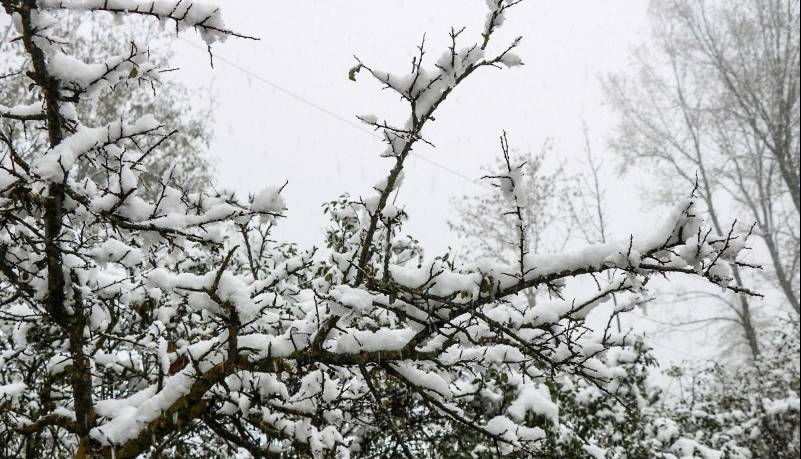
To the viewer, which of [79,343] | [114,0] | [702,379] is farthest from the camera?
[702,379]

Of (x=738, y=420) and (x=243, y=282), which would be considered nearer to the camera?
(x=243, y=282)

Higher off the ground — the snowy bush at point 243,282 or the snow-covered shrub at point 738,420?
the snow-covered shrub at point 738,420

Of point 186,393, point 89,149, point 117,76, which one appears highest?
point 117,76

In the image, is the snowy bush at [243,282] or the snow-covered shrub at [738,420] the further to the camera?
the snow-covered shrub at [738,420]

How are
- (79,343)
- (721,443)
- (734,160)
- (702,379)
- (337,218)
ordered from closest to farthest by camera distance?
1. (79,343)
2. (337,218)
3. (721,443)
4. (702,379)
5. (734,160)

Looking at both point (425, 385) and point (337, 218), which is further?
point (337, 218)

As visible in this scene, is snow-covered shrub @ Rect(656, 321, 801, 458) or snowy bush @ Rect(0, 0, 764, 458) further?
snow-covered shrub @ Rect(656, 321, 801, 458)

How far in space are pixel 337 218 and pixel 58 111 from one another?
399 centimetres

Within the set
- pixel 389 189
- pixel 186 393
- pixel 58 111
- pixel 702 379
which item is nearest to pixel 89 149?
pixel 58 111

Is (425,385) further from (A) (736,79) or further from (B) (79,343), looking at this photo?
(A) (736,79)

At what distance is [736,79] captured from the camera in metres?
12.9

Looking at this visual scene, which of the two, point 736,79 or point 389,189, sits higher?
point 736,79

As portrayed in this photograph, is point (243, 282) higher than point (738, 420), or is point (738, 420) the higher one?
point (738, 420)

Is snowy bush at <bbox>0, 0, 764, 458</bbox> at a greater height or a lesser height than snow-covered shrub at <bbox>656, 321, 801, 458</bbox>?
lesser
